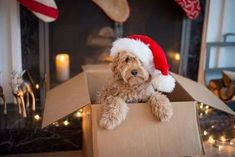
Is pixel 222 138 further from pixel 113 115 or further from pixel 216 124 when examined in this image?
pixel 113 115

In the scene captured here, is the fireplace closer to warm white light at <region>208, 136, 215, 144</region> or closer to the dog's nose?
warm white light at <region>208, 136, 215, 144</region>

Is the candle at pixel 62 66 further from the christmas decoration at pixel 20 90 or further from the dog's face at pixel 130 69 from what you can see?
the dog's face at pixel 130 69

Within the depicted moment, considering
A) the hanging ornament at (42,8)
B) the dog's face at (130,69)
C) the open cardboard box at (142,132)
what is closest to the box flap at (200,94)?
the open cardboard box at (142,132)

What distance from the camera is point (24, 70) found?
1940 mm

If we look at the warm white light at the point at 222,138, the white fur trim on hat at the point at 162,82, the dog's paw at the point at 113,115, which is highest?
the white fur trim on hat at the point at 162,82

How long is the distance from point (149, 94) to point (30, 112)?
1072 millimetres

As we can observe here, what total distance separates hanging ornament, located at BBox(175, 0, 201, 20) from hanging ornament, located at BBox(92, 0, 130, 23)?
0.32 metres

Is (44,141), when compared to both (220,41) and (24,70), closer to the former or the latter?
(24,70)

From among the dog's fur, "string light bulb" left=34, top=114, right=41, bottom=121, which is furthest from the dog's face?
"string light bulb" left=34, top=114, right=41, bottom=121

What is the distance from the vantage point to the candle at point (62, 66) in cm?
201

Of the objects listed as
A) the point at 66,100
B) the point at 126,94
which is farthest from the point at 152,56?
the point at 66,100

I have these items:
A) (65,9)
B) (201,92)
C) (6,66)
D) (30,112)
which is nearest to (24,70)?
(6,66)

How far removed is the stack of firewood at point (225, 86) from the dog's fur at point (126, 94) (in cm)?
112

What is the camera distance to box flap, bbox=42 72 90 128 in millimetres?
882
